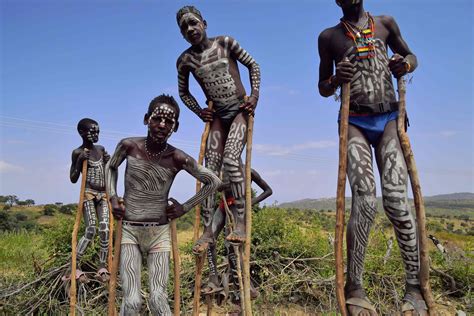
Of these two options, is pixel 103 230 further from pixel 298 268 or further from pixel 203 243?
pixel 298 268

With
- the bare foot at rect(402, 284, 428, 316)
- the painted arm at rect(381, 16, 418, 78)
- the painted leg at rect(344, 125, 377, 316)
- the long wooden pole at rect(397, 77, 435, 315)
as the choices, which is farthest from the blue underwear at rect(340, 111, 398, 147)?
the bare foot at rect(402, 284, 428, 316)

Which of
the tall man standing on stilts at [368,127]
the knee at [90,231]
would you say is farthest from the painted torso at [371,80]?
the knee at [90,231]

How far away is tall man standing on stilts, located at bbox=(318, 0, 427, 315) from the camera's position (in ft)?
11.6

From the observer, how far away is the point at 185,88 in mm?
5227

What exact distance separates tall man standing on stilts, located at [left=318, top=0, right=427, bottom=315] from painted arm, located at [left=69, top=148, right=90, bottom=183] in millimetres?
4116

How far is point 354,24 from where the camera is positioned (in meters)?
3.96

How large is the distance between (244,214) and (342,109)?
1.76m

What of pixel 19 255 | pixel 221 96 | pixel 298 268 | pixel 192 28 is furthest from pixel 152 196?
pixel 19 255

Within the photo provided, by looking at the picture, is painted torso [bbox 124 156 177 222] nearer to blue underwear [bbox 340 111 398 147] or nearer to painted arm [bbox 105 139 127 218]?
painted arm [bbox 105 139 127 218]

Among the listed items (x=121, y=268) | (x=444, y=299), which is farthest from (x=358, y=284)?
(x=444, y=299)

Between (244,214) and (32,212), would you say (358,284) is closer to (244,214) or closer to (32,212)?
(244,214)

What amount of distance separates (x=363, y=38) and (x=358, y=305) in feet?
7.59

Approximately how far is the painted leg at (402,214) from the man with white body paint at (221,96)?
1.71 m

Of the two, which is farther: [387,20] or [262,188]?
[262,188]
